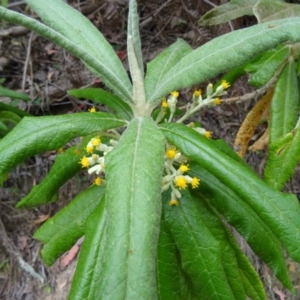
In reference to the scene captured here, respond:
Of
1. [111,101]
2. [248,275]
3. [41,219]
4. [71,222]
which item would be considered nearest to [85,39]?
[111,101]

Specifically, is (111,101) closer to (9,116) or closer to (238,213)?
(238,213)

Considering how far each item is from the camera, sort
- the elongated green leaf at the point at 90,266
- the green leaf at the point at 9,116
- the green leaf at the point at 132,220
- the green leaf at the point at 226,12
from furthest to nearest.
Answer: the green leaf at the point at 9,116 → the green leaf at the point at 226,12 → the elongated green leaf at the point at 90,266 → the green leaf at the point at 132,220

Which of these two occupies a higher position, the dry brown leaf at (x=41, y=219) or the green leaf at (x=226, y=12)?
the green leaf at (x=226, y=12)

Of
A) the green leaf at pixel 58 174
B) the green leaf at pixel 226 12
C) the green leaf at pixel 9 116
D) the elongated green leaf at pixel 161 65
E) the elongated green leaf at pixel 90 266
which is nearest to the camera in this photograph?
the elongated green leaf at pixel 90 266

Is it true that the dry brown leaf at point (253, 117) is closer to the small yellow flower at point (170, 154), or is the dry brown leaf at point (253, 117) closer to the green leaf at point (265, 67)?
the green leaf at point (265, 67)

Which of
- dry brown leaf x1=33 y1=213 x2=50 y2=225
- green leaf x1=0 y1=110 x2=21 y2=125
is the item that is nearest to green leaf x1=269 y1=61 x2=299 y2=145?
green leaf x1=0 y1=110 x2=21 y2=125

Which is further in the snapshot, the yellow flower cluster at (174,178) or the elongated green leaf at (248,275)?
the elongated green leaf at (248,275)

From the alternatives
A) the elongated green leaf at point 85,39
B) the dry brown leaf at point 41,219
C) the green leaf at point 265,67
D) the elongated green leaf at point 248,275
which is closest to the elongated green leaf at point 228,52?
the elongated green leaf at point 85,39

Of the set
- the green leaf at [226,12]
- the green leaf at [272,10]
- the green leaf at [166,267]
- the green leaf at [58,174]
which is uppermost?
the green leaf at [226,12]
